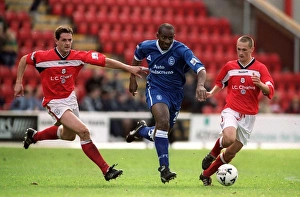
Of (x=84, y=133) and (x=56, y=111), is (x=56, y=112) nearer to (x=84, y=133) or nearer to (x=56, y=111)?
(x=56, y=111)

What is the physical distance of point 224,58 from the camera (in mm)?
24438

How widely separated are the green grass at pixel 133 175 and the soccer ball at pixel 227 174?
0.11 metres

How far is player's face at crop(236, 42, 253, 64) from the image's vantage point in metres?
9.99

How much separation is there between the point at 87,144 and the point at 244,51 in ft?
8.39

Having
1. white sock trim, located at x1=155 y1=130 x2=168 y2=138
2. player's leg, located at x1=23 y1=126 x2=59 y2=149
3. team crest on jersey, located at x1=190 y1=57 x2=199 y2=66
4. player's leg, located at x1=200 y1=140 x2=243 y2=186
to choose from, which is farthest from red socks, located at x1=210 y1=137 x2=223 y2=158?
player's leg, located at x1=23 y1=126 x2=59 y2=149

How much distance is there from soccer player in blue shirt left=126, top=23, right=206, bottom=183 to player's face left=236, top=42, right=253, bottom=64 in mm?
745

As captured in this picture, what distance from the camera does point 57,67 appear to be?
10141 millimetres

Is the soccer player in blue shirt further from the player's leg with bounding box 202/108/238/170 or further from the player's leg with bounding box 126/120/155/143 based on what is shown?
the player's leg with bounding box 202/108/238/170

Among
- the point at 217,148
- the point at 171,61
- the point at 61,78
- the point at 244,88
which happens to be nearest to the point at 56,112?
the point at 61,78

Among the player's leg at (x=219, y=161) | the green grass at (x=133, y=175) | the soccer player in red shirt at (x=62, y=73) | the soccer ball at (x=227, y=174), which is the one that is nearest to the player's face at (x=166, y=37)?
the soccer player in red shirt at (x=62, y=73)

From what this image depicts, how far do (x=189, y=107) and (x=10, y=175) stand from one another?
10.7 m

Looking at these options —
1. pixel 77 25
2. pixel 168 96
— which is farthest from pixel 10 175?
pixel 77 25

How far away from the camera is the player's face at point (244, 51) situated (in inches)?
393

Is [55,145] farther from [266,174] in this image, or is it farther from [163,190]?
[163,190]
